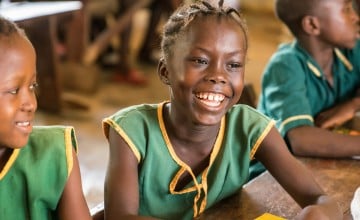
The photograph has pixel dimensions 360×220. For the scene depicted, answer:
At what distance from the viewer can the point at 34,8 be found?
339 cm

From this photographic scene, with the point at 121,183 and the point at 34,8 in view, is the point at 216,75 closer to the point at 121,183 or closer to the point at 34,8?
the point at 121,183

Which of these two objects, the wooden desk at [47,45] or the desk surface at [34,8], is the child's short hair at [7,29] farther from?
the wooden desk at [47,45]

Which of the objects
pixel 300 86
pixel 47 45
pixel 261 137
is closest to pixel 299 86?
pixel 300 86

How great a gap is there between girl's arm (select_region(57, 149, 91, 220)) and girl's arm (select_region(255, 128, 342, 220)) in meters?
0.44

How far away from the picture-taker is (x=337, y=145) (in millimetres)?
1620

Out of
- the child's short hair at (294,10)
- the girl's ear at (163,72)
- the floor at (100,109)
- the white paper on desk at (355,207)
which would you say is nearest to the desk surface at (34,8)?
the floor at (100,109)

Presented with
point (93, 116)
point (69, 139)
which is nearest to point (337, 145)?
point (69, 139)

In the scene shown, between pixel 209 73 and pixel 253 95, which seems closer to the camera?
pixel 209 73

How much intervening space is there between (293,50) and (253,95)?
7.2 inches

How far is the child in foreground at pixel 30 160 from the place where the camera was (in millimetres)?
1071

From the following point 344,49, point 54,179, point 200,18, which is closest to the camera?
point 54,179

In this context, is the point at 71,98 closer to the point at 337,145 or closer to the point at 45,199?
the point at 337,145

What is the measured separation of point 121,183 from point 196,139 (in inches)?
8.0

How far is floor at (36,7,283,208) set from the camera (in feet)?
10.3
